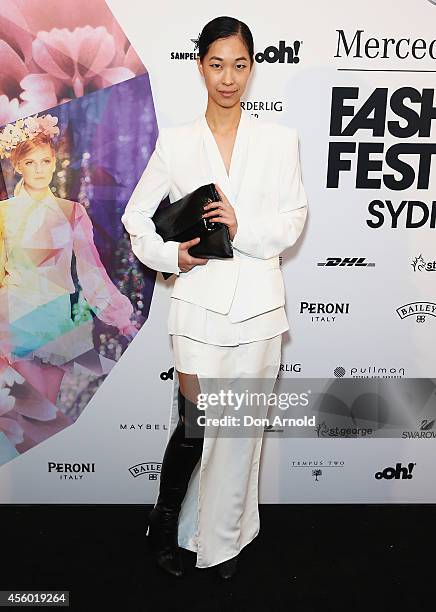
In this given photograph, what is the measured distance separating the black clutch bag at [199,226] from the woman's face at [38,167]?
2.23 ft

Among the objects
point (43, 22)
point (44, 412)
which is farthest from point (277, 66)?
point (44, 412)

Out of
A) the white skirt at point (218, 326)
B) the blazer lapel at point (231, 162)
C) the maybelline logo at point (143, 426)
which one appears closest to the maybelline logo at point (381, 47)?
the blazer lapel at point (231, 162)

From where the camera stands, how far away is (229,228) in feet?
6.93

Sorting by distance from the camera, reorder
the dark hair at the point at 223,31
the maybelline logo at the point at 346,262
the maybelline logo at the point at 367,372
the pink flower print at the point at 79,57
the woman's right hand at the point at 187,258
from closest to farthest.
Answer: the dark hair at the point at 223,31, the woman's right hand at the point at 187,258, the pink flower print at the point at 79,57, the maybelline logo at the point at 346,262, the maybelline logo at the point at 367,372

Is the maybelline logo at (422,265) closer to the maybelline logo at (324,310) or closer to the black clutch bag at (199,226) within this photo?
the maybelline logo at (324,310)

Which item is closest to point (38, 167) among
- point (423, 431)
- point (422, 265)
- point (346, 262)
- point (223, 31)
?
point (223, 31)

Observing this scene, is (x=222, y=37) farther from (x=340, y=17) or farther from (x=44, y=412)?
(x=44, y=412)

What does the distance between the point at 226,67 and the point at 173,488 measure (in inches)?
57.3

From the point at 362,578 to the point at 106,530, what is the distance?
1040mm

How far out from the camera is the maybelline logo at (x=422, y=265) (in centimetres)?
277

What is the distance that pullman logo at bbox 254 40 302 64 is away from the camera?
255 centimetres

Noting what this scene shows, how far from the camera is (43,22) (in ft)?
8.21

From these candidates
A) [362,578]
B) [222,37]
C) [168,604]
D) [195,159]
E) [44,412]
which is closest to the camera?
[222,37]

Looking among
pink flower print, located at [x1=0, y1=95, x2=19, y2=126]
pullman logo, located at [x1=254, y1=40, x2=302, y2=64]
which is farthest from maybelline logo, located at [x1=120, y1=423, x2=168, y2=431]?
pullman logo, located at [x1=254, y1=40, x2=302, y2=64]
